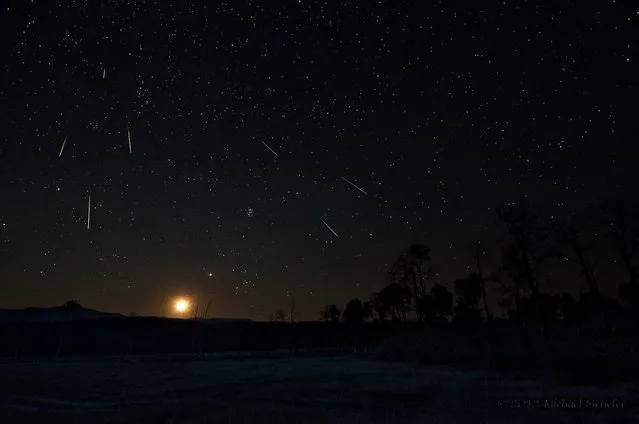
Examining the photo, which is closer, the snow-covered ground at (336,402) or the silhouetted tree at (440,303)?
the snow-covered ground at (336,402)

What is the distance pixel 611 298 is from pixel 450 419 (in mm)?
62293

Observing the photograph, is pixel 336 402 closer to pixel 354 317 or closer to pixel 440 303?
pixel 440 303

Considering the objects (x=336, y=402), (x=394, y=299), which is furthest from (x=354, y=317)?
(x=336, y=402)

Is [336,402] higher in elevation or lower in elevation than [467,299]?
lower

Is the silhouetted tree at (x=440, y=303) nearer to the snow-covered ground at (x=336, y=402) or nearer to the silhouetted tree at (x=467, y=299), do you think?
the silhouetted tree at (x=467, y=299)

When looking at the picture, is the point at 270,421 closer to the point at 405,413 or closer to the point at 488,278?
the point at 405,413

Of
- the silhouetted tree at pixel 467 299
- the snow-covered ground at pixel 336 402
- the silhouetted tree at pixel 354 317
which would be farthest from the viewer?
the silhouetted tree at pixel 354 317

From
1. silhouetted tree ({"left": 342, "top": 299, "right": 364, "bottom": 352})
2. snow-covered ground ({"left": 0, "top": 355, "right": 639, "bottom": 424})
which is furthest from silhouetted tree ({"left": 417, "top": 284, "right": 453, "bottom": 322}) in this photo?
snow-covered ground ({"left": 0, "top": 355, "right": 639, "bottom": 424})

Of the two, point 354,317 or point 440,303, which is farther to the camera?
point 354,317

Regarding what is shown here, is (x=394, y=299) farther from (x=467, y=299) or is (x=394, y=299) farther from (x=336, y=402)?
(x=336, y=402)

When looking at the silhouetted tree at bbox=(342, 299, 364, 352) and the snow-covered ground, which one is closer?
the snow-covered ground

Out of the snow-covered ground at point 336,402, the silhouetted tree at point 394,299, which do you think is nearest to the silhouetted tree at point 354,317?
the silhouetted tree at point 394,299

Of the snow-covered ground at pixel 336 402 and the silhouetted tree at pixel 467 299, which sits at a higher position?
the silhouetted tree at pixel 467 299

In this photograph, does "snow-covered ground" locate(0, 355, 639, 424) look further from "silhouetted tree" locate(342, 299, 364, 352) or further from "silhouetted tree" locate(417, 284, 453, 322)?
"silhouetted tree" locate(342, 299, 364, 352)
